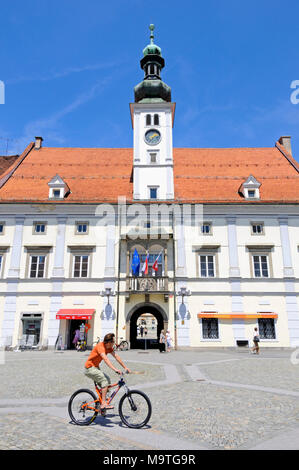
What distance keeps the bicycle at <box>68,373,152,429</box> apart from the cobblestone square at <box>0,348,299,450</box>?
16 centimetres

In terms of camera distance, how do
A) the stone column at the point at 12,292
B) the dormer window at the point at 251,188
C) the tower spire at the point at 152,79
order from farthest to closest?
the tower spire at the point at 152,79
the dormer window at the point at 251,188
the stone column at the point at 12,292

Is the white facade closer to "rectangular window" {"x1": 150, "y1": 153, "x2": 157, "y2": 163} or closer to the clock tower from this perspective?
the clock tower

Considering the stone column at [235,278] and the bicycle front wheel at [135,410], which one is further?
the stone column at [235,278]

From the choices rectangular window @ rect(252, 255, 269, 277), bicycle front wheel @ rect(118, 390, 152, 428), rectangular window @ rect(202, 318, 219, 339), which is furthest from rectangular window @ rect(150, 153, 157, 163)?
bicycle front wheel @ rect(118, 390, 152, 428)

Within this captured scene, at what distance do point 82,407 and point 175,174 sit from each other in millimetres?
25947

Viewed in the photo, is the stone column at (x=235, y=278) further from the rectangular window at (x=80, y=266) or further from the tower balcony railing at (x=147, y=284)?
the rectangular window at (x=80, y=266)

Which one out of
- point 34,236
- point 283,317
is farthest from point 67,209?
point 283,317

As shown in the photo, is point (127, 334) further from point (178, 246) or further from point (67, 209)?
point (67, 209)

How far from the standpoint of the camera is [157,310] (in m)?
25.6

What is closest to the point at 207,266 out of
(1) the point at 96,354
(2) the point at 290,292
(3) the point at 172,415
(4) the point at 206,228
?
(4) the point at 206,228

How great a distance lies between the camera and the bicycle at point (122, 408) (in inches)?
232

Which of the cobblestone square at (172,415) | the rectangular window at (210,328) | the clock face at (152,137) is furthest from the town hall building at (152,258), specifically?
the cobblestone square at (172,415)

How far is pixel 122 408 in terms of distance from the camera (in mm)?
5988

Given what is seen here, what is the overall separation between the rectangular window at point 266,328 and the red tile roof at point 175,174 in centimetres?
932
